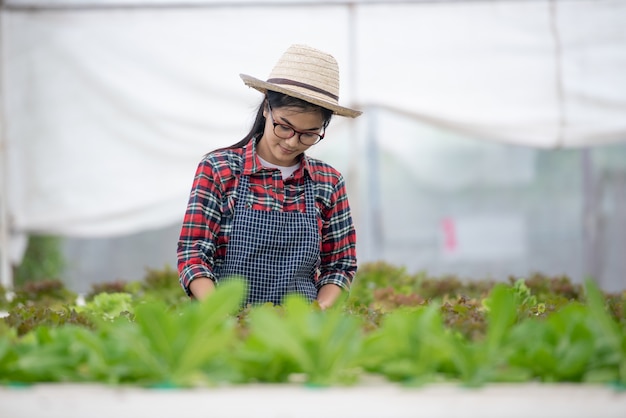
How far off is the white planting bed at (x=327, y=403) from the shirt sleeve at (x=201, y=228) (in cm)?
94

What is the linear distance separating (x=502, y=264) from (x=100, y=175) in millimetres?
3178

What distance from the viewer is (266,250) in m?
2.24

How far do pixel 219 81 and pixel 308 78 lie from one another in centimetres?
257

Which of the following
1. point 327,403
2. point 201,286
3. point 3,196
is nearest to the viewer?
point 327,403

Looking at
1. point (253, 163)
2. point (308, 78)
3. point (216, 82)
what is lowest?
point (253, 163)

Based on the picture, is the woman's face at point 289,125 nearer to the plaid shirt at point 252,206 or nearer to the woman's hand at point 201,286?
the plaid shirt at point 252,206

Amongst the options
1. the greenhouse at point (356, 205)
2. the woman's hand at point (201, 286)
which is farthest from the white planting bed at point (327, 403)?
the woman's hand at point (201, 286)

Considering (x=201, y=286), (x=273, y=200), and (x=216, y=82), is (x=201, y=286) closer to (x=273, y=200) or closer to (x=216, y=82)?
(x=273, y=200)

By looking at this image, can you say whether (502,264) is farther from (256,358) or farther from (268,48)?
(256,358)

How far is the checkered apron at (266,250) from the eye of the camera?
222 cm

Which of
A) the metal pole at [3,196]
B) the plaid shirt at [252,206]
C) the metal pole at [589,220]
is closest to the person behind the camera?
the plaid shirt at [252,206]

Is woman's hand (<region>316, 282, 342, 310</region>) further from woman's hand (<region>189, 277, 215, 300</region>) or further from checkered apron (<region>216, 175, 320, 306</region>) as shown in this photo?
woman's hand (<region>189, 277, 215, 300</region>)

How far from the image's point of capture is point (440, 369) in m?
1.28

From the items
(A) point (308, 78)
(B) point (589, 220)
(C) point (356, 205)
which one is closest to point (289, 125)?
(A) point (308, 78)
